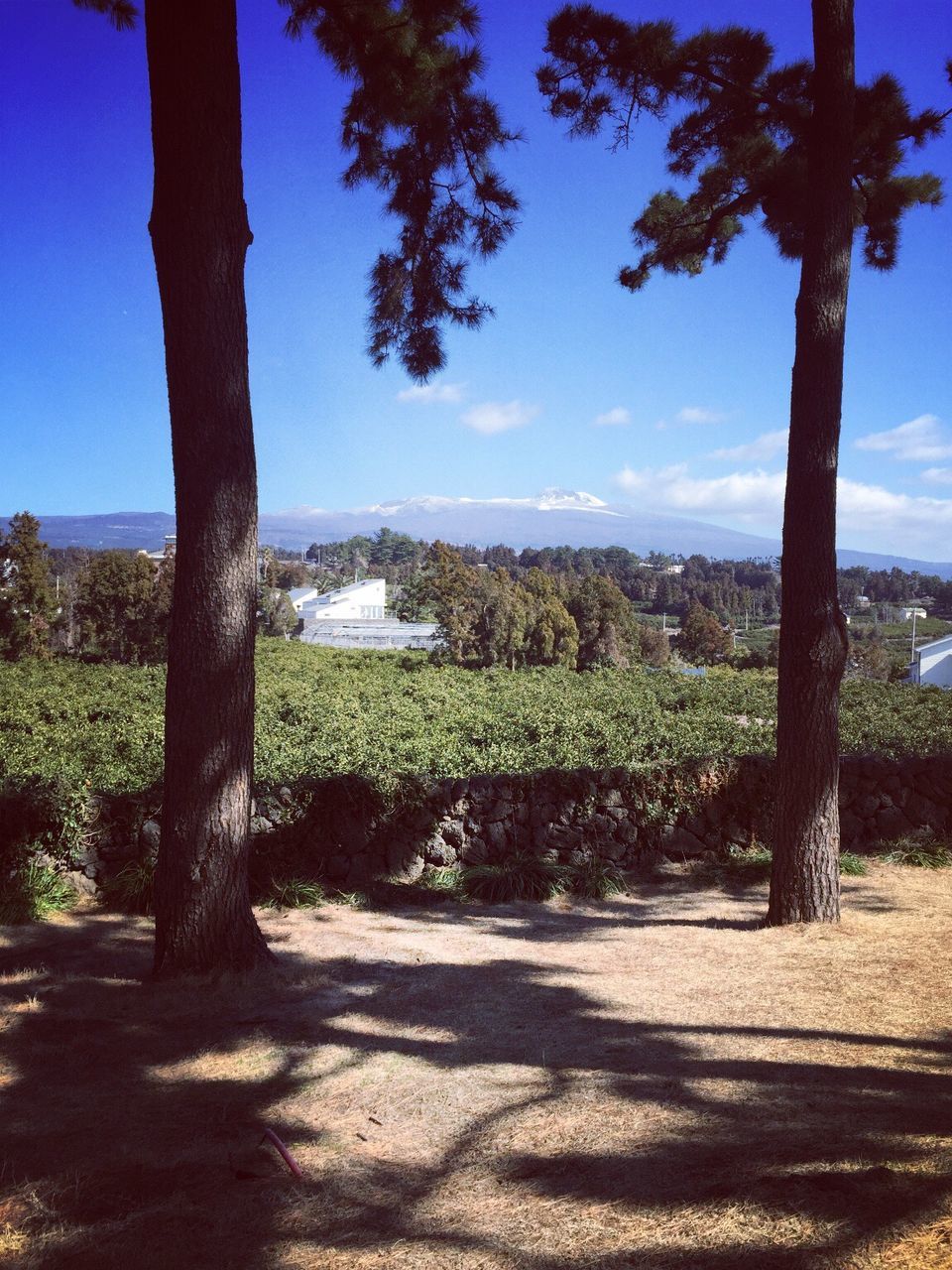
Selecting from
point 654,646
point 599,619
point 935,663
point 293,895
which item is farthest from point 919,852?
point 935,663

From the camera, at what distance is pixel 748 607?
79.6m

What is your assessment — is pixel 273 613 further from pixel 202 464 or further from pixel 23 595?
pixel 202 464

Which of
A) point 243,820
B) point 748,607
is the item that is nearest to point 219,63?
point 243,820

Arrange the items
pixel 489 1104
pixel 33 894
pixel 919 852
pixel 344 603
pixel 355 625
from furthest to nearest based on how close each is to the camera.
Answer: pixel 344 603
pixel 355 625
pixel 919 852
pixel 33 894
pixel 489 1104

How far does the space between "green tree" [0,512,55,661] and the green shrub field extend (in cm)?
438

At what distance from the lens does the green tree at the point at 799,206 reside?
5.25 m

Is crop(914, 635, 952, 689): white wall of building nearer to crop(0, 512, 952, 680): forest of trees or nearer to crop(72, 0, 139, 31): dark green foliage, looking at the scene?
crop(0, 512, 952, 680): forest of trees

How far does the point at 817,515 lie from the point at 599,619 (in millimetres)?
36581

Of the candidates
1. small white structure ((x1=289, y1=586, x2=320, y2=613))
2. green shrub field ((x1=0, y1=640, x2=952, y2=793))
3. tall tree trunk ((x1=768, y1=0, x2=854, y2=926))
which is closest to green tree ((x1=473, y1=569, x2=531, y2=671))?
green shrub field ((x1=0, y1=640, x2=952, y2=793))

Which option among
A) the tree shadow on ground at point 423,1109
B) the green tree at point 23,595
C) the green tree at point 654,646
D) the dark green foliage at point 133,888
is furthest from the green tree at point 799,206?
the green tree at point 654,646

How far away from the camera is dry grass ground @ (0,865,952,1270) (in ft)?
7.04

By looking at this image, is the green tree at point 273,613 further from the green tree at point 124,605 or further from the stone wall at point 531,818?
the stone wall at point 531,818

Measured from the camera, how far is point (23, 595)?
28.3 metres

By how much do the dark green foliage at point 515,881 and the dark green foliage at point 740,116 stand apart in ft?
17.5
